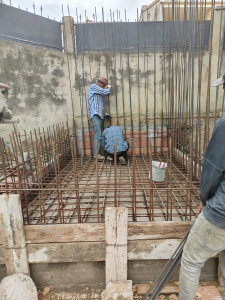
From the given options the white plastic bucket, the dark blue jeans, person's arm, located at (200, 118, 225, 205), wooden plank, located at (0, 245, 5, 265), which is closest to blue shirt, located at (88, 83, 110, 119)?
the dark blue jeans

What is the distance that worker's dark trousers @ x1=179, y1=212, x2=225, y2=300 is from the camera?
1509 mm

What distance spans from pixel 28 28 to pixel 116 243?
512 centimetres

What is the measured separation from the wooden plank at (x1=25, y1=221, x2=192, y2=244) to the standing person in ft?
8.68

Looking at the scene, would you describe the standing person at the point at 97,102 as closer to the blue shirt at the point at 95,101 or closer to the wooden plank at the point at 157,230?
the blue shirt at the point at 95,101

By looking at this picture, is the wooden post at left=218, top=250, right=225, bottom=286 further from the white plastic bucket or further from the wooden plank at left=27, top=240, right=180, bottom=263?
the white plastic bucket

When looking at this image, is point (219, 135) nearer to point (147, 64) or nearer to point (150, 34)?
point (147, 64)

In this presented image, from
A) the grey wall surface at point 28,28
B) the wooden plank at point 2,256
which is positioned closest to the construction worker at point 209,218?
the wooden plank at point 2,256

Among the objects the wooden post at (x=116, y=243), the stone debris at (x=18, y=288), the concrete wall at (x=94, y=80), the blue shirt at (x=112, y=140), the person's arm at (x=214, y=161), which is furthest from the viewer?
the concrete wall at (x=94, y=80)

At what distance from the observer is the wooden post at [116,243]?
2.19 metres

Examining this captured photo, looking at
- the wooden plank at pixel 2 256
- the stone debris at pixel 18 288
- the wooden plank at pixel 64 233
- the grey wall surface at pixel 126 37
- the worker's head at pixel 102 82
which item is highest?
the grey wall surface at pixel 126 37

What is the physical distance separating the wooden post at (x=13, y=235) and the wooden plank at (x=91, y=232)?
0.10m

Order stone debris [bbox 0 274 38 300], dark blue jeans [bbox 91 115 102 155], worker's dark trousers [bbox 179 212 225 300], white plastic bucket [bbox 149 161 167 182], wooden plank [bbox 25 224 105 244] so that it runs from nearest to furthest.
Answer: worker's dark trousers [bbox 179 212 225 300] < stone debris [bbox 0 274 38 300] < wooden plank [bbox 25 224 105 244] < white plastic bucket [bbox 149 161 167 182] < dark blue jeans [bbox 91 115 102 155]

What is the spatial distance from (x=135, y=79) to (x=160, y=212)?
12.4 ft

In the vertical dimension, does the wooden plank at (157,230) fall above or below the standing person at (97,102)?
below
